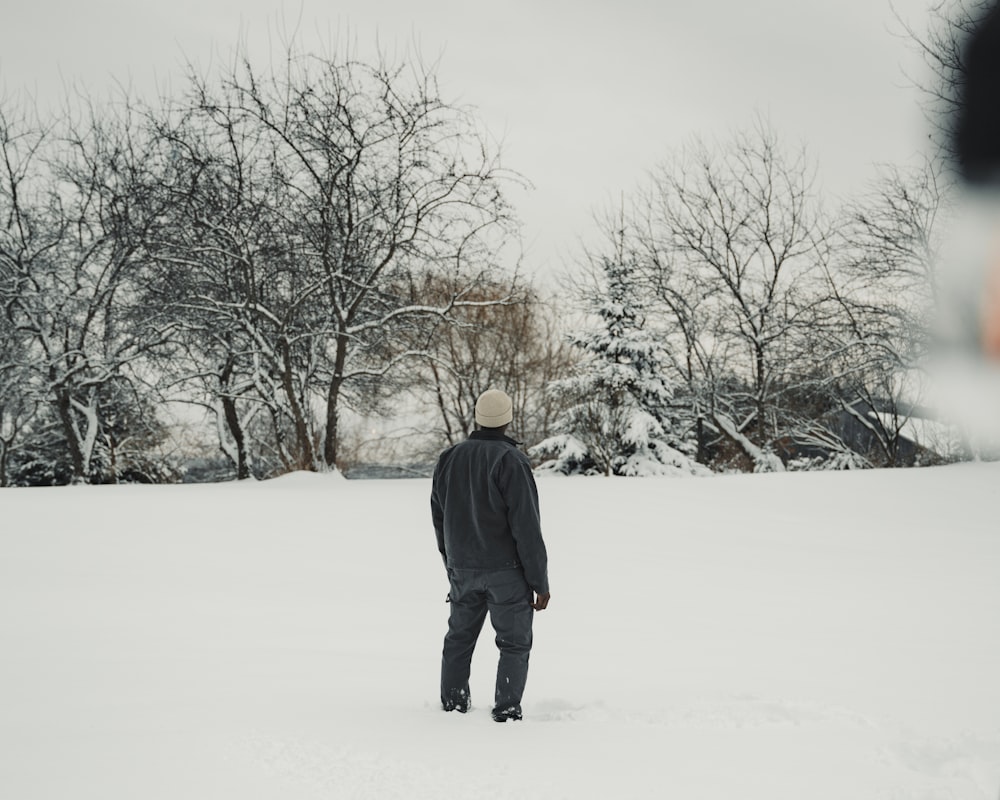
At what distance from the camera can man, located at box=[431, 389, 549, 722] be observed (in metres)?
3.54

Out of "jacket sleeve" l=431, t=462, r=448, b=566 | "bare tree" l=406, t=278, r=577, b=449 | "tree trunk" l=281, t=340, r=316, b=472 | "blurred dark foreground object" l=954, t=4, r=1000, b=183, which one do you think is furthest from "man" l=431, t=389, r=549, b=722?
"bare tree" l=406, t=278, r=577, b=449

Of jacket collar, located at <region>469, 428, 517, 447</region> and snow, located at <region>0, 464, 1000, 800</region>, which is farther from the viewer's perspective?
jacket collar, located at <region>469, 428, 517, 447</region>

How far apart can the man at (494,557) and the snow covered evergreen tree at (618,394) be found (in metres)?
15.9

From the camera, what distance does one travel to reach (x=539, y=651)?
16.5 ft

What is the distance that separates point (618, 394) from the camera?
21938mm

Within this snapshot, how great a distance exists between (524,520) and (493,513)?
0.53 ft

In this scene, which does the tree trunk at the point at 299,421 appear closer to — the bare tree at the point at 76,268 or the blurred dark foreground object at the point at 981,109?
the bare tree at the point at 76,268

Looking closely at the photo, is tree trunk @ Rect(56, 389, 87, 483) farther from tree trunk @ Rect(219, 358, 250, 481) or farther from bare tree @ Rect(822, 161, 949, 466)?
bare tree @ Rect(822, 161, 949, 466)

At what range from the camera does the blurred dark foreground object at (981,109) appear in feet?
27.8

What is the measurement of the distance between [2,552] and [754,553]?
765 centimetres

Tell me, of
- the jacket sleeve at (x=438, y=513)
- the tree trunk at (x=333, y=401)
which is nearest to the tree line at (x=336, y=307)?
the tree trunk at (x=333, y=401)

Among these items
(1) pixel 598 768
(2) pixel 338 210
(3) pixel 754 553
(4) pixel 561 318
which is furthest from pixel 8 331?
(4) pixel 561 318

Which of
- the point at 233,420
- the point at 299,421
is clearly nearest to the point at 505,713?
the point at 299,421

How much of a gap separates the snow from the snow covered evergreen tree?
35.3 feet
